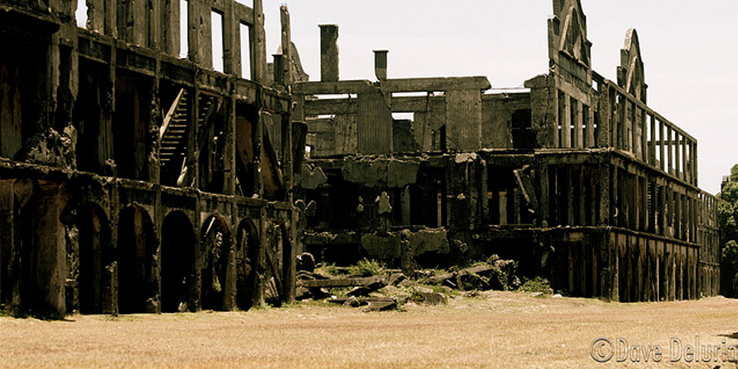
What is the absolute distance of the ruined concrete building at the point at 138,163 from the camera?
22.2m

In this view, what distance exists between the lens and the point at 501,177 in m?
49.0

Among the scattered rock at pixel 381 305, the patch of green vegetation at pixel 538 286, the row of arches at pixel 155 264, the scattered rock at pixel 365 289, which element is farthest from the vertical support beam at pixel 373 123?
the scattered rock at pixel 381 305

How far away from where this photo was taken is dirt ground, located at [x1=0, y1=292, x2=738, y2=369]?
15133mm

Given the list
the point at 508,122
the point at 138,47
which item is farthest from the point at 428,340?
the point at 508,122

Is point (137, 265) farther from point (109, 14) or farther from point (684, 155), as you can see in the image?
point (684, 155)

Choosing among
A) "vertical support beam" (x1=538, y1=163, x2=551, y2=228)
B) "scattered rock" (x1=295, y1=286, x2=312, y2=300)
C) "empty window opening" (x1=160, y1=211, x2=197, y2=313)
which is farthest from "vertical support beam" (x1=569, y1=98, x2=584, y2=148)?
"empty window opening" (x1=160, y1=211, x2=197, y2=313)

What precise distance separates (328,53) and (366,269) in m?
12.0

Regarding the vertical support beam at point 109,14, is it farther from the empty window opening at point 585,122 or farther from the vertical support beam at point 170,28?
the empty window opening at point 585,122

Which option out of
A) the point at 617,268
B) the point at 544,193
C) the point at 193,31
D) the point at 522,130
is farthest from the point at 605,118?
the point at 193,31

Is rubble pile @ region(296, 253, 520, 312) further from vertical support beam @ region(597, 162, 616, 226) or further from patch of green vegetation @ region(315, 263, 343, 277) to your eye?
vertical support beam @ region(597, 162, 616, 226)

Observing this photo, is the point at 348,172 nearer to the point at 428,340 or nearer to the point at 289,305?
the point at 289,305

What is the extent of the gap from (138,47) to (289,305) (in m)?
9.08

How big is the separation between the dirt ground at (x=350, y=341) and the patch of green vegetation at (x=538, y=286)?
45.8 feet

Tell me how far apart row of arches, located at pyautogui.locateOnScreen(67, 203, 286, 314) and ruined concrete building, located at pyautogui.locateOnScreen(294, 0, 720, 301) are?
558 inches
